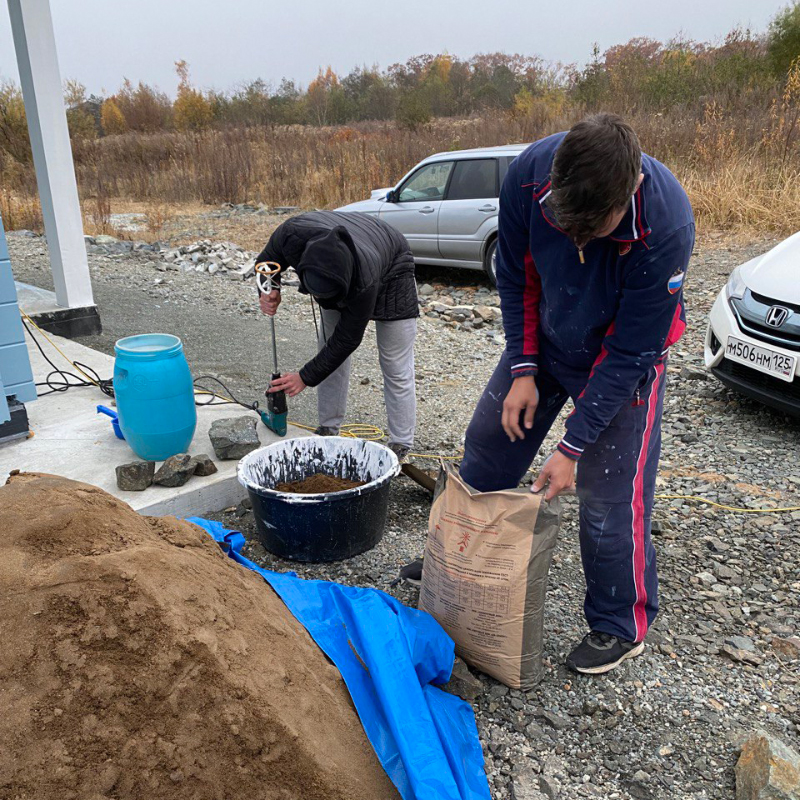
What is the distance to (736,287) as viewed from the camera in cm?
446

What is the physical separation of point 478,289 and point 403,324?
4.94 metres

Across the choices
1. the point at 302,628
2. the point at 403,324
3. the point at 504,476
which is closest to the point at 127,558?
the point at 302,628

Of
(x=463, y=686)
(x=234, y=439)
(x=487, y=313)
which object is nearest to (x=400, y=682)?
(x=463, y=686)

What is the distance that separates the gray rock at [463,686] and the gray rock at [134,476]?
5.59ft

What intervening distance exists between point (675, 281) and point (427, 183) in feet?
23.2

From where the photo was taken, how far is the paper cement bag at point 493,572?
2.09m

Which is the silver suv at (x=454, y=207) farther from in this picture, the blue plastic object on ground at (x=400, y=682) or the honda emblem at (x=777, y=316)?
the blue plastic object on ground at (x=400, y=682)

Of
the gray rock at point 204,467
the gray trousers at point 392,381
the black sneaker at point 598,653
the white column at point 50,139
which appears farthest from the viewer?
the white column at point 50,139

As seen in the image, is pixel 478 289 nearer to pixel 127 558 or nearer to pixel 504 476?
pixel 504 476

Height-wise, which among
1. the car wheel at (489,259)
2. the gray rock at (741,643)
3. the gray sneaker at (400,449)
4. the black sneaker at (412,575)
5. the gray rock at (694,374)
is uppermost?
the car wheel at (489,259)

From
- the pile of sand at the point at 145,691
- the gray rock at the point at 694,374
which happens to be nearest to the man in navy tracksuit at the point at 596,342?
the pile of sand at the point at 145,691

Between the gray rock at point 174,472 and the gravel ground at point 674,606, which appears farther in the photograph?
the gray rock at point 174,472

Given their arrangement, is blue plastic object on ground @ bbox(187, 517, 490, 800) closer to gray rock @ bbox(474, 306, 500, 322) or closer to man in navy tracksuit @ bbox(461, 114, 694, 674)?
man in navy tracksuit @ bbox(461, 114, 694, 674)

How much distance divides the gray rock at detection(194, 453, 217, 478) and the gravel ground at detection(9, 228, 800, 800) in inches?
8.7
